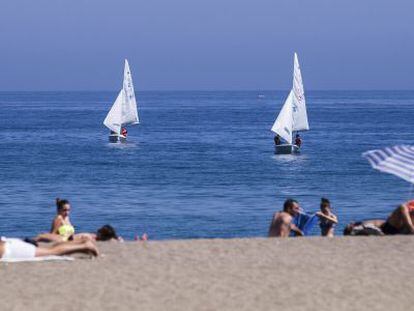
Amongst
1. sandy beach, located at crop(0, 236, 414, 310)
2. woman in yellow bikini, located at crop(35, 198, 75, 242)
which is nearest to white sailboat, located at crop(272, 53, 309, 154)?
woman in yellow bikini, located at crop(35, 198, 75, 242)

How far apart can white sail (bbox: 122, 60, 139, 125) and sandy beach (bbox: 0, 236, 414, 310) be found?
53685mm

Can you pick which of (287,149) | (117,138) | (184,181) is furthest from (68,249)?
(117,138)

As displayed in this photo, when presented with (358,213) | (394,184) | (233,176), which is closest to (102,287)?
(358,213)

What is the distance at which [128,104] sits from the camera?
6906 cm

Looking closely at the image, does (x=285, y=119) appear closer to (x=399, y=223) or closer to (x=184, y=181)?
(x=184, y=181)

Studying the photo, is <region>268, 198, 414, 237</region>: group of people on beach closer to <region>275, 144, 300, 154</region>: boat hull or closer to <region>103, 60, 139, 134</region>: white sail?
Result: <region>275, 144, 300, 154</region>: boat hull

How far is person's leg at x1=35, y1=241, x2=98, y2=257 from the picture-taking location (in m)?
14.0

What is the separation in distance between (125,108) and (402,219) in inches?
2133

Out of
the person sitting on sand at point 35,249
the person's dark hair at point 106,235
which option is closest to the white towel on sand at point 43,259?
the person sitting on sand at point 35,249

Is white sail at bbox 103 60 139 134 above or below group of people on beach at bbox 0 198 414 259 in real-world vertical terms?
above

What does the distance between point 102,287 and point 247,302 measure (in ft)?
5.68

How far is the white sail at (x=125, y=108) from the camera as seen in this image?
225 feet

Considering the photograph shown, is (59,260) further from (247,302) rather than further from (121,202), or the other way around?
(121,202)

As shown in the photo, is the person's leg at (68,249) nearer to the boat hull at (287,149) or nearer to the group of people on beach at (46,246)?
the group of people on beach at (46,246)
